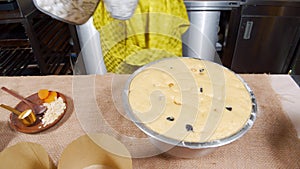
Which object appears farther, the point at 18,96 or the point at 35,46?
the point at 35,46

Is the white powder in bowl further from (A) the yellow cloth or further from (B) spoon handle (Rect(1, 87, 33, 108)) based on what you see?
(A) the yellow cloth

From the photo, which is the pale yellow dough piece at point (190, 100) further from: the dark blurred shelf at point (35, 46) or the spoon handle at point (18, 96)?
the dark blurred shelf at point (35, 46)

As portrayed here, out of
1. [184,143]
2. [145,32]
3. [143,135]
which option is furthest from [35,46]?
[184,143]

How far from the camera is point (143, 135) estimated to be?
61cm

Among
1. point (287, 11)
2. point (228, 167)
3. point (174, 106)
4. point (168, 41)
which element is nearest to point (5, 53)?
point (168, 41)

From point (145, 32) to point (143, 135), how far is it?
24.6 inches

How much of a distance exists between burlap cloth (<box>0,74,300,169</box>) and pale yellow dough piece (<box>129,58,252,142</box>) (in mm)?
95

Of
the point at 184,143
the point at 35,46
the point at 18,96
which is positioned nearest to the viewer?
the point at 184,143

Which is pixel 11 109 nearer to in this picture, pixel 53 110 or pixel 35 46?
pixel 53 110

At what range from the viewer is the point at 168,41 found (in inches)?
44.0

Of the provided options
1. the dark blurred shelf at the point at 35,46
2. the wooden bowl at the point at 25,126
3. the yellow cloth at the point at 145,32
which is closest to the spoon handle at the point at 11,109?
the wooden bowl at the point at 25,126

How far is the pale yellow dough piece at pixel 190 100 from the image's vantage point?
0.50m

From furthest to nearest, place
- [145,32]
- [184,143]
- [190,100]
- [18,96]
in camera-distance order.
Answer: [145,32] → [18,96] → [190,100] → [184,143]

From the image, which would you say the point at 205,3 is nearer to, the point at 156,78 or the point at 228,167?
the point at 156,78
